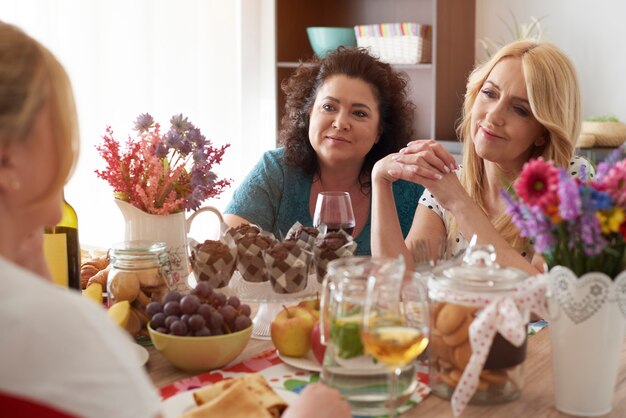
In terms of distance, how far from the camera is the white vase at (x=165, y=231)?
1799 mm

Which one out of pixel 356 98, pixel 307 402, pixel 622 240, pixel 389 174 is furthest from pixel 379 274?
pixel 356 98

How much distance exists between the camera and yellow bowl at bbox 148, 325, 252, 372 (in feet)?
4.54

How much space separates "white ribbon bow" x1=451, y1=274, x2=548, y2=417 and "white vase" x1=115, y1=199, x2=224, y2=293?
2.55ft

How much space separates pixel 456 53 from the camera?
3693 mm

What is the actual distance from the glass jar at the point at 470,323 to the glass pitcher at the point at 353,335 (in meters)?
0.08

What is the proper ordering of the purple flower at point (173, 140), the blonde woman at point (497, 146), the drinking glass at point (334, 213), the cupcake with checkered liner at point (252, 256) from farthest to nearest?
the blonde woman at point (497, 146) < the drinking glass at point (334, 213) < the purple flower at point (173, 140) < the cupcake with checkered liner at point (252, 256)

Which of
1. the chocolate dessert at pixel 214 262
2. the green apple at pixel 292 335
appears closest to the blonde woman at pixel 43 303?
the green apple at pixel 292 335

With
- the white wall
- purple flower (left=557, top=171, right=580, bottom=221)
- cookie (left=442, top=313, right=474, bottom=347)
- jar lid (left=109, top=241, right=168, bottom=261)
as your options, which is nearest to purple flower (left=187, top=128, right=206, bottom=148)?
jar lid (left=109, top=241, right=168, bottom=261)

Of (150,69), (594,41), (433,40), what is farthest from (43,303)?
(594,41)

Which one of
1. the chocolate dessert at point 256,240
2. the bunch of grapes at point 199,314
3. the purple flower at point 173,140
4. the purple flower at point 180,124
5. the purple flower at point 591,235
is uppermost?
the purple flower at point 180,124

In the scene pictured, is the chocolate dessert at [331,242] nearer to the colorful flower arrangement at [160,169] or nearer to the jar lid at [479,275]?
the colorful flower arrangement at [160,169]

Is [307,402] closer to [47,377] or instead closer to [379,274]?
[379,274]

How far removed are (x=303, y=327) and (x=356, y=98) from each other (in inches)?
52.8

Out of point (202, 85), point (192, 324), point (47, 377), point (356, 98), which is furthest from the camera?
point (202, 85)
